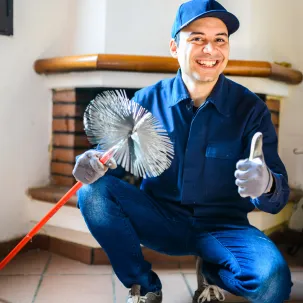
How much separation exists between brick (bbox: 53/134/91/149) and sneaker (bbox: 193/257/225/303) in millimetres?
698

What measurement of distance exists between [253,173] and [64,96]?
1.04 metres

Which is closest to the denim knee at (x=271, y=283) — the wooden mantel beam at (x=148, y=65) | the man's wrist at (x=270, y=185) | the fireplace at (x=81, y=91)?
the man's wrist at (x=270, y=185)

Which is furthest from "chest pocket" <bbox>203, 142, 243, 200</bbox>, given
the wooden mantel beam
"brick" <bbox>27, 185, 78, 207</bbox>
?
"brick" <bbox>27, 185, 78, 207</bbox>

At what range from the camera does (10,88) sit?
150 cm

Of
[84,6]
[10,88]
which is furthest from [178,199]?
[84,6]

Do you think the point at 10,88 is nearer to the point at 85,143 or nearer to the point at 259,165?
the point at 85,143

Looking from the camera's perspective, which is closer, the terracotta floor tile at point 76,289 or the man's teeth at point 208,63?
the man's teeth at point 208,63

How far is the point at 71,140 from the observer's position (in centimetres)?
159

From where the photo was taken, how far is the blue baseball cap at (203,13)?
0.96 meters

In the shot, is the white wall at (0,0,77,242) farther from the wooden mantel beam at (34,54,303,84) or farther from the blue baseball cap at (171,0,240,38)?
the blue baseball cap at (171,0,240,38)

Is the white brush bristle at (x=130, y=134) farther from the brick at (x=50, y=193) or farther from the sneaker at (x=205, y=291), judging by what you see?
the brick at (x=50, y=193)

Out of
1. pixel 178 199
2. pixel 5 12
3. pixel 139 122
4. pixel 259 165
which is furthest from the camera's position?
pixel 5 12

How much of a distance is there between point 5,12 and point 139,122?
32.8 inches

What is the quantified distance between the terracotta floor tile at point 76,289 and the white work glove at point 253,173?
632 millimetres
